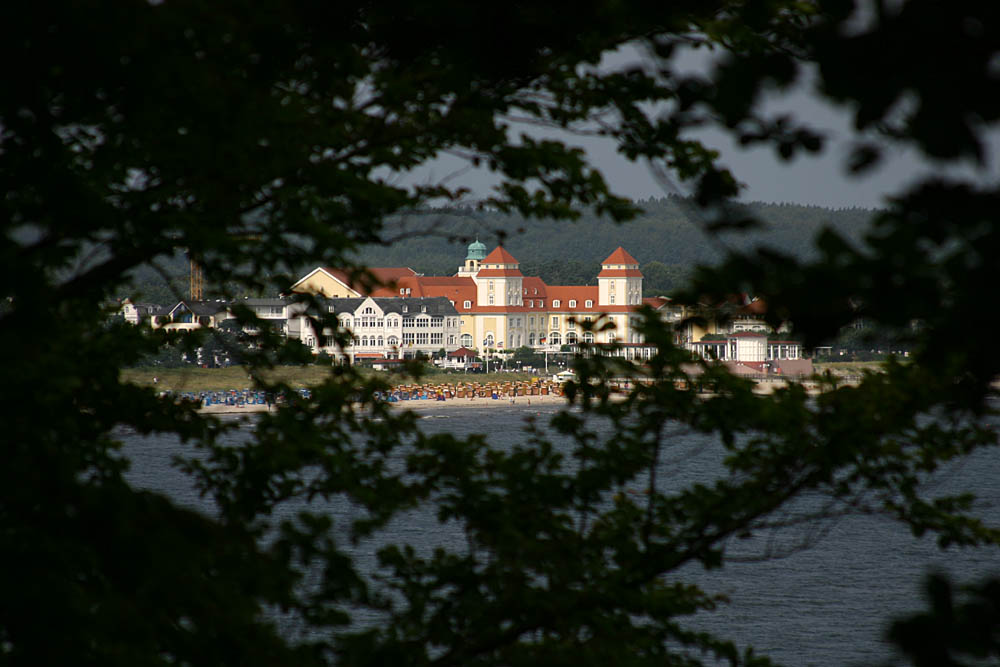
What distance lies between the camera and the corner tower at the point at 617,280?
5069 inches

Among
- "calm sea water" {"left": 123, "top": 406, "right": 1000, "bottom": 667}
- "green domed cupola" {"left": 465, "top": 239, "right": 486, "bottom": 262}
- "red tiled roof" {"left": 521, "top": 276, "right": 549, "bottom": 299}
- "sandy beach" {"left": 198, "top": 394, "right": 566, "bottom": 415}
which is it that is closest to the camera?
"calm sea water" {"left": 123, "top": 406, "right": 1000, "bottom": 667}

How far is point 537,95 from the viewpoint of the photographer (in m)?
5.38

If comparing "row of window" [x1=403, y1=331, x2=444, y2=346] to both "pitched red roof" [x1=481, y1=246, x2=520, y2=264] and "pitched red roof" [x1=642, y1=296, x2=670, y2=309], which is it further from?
"pitched red roof" [x1=642, y1=296, x2=670, y2=309]

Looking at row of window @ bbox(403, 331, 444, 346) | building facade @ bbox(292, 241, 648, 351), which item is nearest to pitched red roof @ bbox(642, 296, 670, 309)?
row of window @ bbox(403, 331, 444, 346)

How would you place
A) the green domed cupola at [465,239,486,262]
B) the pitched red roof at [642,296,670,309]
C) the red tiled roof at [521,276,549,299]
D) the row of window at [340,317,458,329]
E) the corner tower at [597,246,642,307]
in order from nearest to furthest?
the pitched red roof at [642,296,670,309] < the row of window at [340,317,458,329] < the red tiled roof at [521,276,549,299] < the corner tower at [597,246,642,307] < the green domed cupola at [465,239,486,262]

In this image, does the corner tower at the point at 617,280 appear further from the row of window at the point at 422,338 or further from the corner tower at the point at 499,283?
the row of window at the point at 422,338

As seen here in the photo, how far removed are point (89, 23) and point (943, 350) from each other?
2249 mm

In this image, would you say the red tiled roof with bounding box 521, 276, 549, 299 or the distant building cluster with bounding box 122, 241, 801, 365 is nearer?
the distant building cluster with bounding box 122, 241, 801, 365

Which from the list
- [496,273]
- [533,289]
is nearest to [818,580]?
[496,273]

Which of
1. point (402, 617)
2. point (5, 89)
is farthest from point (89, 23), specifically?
point (402, 617)

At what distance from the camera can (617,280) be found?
12875 cm

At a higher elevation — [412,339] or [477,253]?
[477,253]

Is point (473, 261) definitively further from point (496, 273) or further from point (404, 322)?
point (404, 322)

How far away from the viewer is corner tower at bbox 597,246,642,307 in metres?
129
